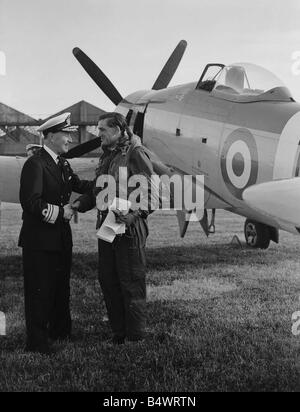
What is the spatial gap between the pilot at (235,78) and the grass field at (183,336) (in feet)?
8.66

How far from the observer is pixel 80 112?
59219 millimetres

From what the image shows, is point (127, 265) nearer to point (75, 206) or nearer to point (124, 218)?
point (124, 218)

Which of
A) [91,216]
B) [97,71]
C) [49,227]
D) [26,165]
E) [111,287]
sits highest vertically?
[97,71]

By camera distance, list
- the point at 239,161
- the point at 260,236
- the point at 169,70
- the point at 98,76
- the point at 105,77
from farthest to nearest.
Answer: the point at 169,70 < the point at 98,76 < the point at 105,77 < the point at 260,236 < the point at 239,161

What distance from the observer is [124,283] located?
4457 millimetres

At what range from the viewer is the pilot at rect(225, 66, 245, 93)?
688 centimetres

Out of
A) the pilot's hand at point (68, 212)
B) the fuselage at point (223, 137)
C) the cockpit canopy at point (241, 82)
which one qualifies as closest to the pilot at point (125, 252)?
the pilot's hand at point (68, 212)

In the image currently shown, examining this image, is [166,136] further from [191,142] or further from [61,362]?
[61,362]

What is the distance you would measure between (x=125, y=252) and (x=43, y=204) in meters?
0.82

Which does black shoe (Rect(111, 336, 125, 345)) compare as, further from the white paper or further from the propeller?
the propeller

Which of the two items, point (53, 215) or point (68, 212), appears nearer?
point (53, 215)

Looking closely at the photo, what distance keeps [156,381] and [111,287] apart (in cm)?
116

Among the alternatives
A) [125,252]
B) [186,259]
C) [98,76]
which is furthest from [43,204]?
[98,76]
